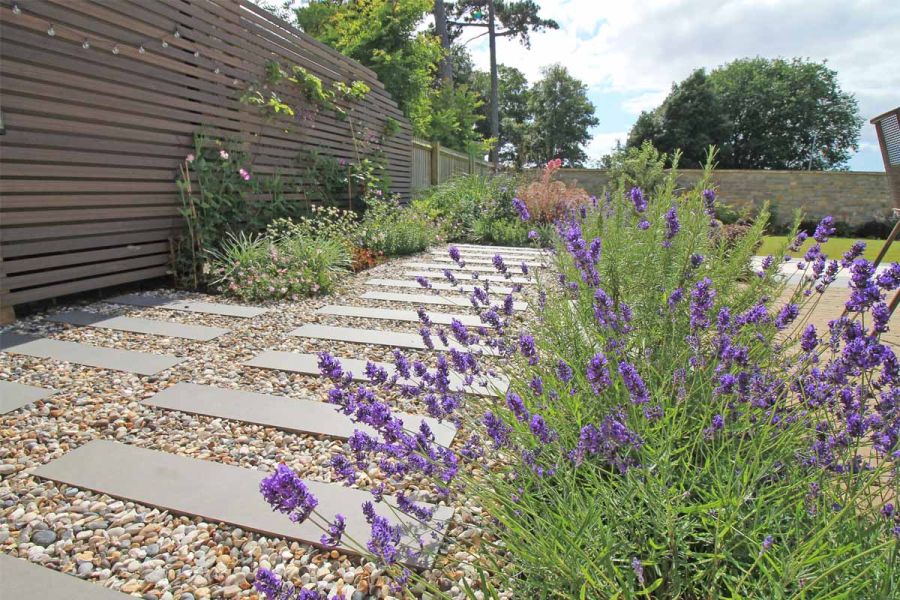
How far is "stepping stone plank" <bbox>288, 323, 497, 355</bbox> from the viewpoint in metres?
2.99

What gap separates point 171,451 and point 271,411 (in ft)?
1.31

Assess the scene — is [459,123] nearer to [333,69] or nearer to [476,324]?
[333,69]

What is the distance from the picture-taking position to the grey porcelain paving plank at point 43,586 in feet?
3.71

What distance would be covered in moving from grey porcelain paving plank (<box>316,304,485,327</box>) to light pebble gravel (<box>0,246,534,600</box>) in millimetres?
597

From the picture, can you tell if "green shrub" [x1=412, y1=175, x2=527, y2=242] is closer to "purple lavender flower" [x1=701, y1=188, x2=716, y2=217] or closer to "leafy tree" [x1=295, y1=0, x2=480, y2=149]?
"leafy tree" [x1=295, y1=0, x2=480, y2=149]

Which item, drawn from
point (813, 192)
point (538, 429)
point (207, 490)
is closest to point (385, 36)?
point (207, 490)

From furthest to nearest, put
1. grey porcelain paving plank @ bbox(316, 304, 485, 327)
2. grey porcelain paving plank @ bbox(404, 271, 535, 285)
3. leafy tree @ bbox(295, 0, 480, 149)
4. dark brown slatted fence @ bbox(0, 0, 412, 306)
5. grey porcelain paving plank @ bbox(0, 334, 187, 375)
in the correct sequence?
leafy tree @ bbox(295, 0, 480, 149), grey porcelain paving plank @ bbox(404, 271, 535, 285), grey porcelain paving plank @ bbox(316, 304, 485, 327), dark brown slatted fence @ bbox(0, 0, 412, 306), grey porcelain paving plank @ bbox(0, 334, 187, 375)

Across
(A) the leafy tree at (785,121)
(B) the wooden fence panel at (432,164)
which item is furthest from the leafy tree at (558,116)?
(B) the wooden fence panel at (432,164)

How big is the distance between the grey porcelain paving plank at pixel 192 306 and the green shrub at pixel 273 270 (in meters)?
0.27

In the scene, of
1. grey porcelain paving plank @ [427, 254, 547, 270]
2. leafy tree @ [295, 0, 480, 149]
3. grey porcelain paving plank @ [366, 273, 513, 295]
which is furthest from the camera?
leafy tree @ [295, 0, 480, 149]

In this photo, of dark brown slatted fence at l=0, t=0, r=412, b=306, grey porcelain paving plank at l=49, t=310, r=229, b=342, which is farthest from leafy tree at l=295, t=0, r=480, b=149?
grey porcelain paving plank at l=49, t=310, r=229, b=342

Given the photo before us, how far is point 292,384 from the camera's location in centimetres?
240

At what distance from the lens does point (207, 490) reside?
1.54m

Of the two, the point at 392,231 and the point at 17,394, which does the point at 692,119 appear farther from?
the point at 17,394
